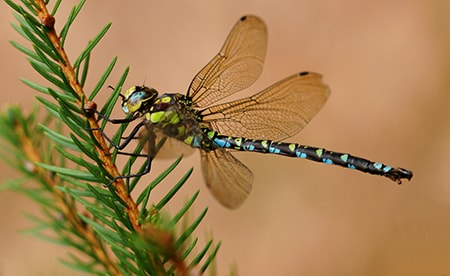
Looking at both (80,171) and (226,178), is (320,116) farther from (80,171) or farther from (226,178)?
(80,171)

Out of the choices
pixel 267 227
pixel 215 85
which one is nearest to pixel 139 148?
pixel 215 85

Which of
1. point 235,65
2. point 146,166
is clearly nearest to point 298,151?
point 235,65

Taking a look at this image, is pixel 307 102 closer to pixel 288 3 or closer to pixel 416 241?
pixel 416 241

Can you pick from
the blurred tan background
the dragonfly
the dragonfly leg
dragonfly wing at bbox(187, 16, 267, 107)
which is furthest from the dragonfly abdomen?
the blurred tan background

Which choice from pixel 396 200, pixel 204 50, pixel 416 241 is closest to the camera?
pixel 416 241

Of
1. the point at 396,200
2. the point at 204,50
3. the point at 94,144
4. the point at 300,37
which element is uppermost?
the point at 300,37
